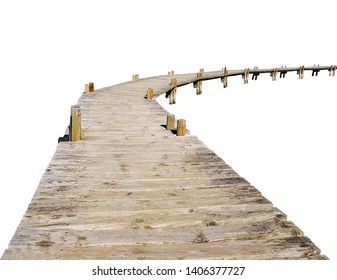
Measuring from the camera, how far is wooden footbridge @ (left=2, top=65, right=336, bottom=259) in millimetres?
3520

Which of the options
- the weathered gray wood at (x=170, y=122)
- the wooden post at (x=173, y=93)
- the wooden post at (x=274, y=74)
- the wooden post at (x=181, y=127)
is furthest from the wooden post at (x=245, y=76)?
the wooden post at (x=181, y=127)

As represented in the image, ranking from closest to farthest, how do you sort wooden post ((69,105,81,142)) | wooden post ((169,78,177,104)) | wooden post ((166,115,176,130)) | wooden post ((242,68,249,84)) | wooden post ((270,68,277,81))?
wooden post ((69,105,81,142)) < wooden post ((166,115,176,130)) < wooden post ((169,78,177,104)) < wooden post ((242,68,249,84)) < wooden post ((270,68,277,81))

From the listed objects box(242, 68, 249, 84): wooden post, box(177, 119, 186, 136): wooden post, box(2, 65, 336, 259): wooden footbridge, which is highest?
box(242, 68, 249, 84): wooden post

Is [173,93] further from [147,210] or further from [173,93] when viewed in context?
[147,210]

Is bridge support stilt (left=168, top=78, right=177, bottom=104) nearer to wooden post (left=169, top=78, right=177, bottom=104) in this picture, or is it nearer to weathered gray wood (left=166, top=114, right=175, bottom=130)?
wooden post (left=169, top=78, right=177, bottom=104)

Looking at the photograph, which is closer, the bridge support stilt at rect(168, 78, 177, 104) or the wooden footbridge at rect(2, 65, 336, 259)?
the wooden footbridge at rect(2, 65, 336, 259)

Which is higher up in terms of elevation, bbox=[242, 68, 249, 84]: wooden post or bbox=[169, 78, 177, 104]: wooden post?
bbox=[242, 68, 249, 84]: wooden post

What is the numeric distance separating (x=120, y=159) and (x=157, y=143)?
1286 millimetres

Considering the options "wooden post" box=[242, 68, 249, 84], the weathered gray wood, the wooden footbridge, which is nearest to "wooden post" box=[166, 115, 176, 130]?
the weathered gray wood

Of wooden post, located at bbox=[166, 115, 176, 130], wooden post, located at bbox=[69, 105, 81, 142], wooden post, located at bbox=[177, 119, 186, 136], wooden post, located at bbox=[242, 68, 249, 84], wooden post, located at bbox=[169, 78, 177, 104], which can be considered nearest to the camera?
wooden post, located at bbox=[69, 105, 81, 142]

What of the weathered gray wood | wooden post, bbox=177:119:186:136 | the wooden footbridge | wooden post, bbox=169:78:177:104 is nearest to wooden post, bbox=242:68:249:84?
wooden post, bbox=169:78:177:104

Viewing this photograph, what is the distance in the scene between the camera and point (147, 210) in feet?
14.3

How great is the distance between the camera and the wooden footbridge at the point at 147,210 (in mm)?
3520

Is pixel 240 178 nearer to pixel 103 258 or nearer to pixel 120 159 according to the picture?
pixel 120 159
